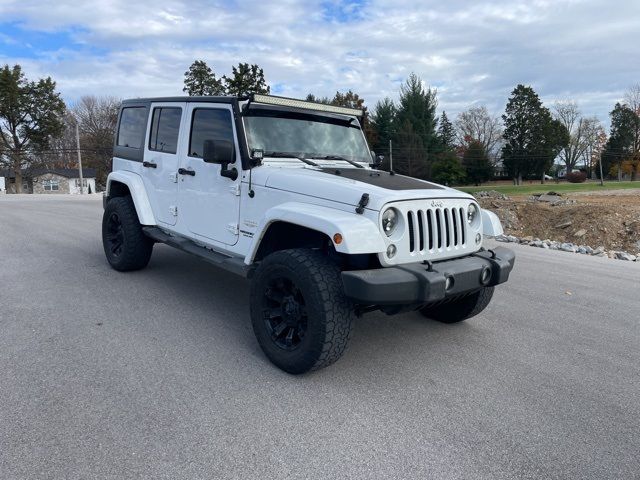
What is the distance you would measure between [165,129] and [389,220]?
10.6 ft

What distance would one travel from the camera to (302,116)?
470 cm

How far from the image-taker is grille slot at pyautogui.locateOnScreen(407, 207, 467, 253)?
3441 mm

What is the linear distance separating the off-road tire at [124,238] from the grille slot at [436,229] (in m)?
3.72

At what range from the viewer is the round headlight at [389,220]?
3.35 m

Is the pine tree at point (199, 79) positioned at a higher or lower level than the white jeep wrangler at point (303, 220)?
higher

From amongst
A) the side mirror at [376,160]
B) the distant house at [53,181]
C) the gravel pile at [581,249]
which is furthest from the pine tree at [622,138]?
the side mirror at [376,160]

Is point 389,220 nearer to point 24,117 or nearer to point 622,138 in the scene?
point 24,117

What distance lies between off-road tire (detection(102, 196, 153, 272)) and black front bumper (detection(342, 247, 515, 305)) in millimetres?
3659

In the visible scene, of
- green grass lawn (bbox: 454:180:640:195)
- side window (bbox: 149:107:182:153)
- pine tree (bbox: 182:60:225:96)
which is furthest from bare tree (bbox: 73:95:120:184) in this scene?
side window (bbox: 149:107:182:153)

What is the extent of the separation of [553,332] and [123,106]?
5788 mm

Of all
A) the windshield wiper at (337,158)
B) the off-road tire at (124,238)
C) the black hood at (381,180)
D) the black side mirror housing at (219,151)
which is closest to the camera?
the black hood at (381,180)

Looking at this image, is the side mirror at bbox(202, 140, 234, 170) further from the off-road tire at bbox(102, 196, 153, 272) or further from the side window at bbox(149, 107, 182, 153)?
the off-road tire at bbox(102, 196, 153, 272)

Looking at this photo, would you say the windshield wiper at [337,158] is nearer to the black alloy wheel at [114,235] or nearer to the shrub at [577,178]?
the black alloy wheel at [114,235]

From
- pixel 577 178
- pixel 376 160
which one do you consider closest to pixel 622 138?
pixel 577 178
